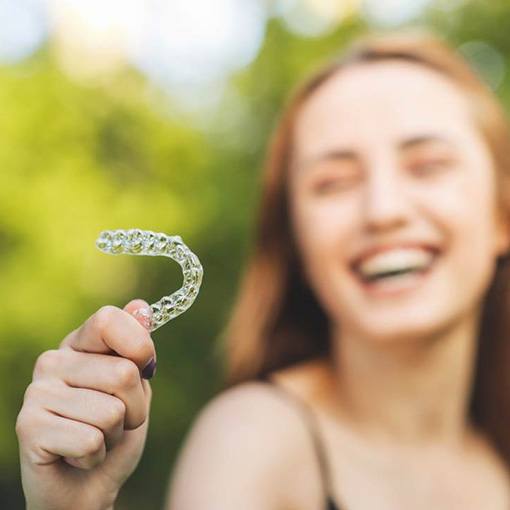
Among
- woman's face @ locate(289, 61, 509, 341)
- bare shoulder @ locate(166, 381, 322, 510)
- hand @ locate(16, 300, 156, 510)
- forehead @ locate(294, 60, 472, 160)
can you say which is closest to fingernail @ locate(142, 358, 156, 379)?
hand @ locate(16, 300, 156, 510)

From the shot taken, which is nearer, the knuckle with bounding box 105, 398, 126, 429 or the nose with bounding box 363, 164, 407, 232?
the knuckle with bounding box 105, 398, 126, 429

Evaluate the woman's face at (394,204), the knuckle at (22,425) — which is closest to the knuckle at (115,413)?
the knuckle at (22,425)

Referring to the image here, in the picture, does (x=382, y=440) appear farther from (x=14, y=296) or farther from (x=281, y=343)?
(x=14, y=296)

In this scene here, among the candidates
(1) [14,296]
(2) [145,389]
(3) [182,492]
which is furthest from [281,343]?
(1) [14,296]

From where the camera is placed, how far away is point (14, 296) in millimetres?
3361

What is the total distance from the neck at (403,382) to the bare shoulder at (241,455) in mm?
179

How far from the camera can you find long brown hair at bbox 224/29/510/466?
1.74m

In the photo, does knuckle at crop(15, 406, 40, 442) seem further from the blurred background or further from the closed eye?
the blurred background

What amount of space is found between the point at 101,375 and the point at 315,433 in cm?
81

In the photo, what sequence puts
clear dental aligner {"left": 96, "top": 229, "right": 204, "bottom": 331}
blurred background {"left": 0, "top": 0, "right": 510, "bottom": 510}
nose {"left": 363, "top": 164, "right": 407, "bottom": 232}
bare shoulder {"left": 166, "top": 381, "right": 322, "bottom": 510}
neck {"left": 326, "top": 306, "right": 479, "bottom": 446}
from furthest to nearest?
blurred background {"left": 0, "top": 0, "right": 510, "bottom": 510} < neck {"left": 326, "top": 306, "right": 479, "bottom": 446} < nose {"left": 363, "top": 164, "right": 407, "bottom": 232} < bare shoulder {"left": 166, "top": 381, "right": 322, "bottom": 510} < clear dental aligner {"left": 96, "top": 229, "right": 204, "bottom": 331}

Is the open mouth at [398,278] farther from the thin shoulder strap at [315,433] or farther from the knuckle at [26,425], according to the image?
the knuckle at [26,425]

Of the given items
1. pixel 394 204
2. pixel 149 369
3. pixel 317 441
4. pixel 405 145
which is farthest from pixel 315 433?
pixel 149 369

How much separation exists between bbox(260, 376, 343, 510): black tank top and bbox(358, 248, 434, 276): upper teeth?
0.31 meters

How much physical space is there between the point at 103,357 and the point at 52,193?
2657mm
